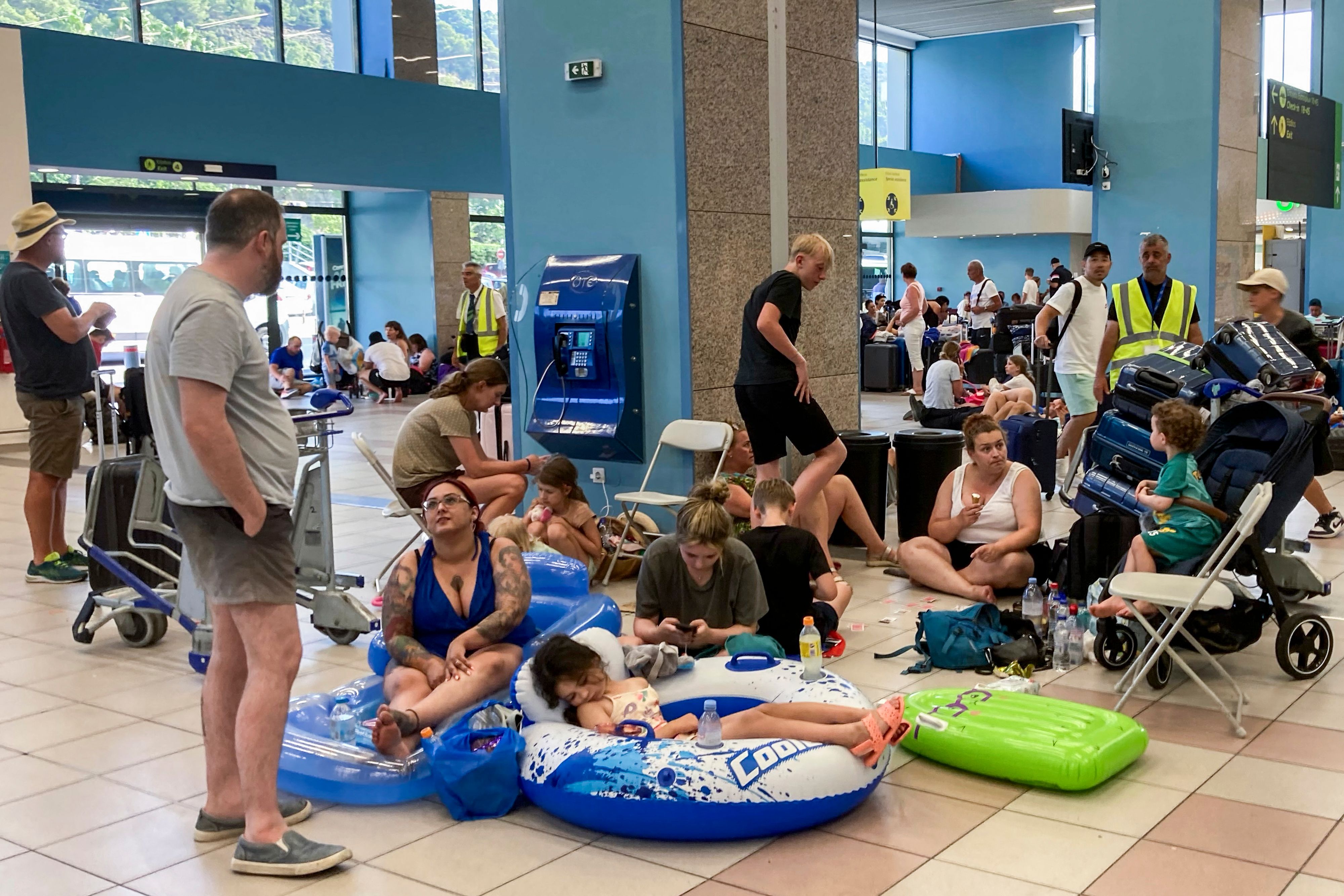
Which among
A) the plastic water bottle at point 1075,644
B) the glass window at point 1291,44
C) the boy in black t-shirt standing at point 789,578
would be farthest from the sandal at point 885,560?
the glass window at point 1291,44

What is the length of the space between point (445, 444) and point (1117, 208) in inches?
288

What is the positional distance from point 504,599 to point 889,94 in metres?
27.1

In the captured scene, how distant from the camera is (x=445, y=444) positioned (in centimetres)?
646

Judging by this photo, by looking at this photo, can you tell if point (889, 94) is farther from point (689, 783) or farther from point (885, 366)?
point (689, 783)

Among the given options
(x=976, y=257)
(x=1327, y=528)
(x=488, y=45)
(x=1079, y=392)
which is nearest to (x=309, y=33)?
(x=488, y=45)

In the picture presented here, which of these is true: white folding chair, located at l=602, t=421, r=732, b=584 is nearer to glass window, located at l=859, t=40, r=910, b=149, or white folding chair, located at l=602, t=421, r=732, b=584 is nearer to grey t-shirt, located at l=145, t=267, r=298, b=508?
grey t-shirt, located at l=145, t=267, r=298, b=508

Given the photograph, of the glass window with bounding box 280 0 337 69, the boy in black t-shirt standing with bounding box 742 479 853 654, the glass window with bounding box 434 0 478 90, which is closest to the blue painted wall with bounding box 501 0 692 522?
the boy in black t-shirt standing with bounding box 742 479 853 654

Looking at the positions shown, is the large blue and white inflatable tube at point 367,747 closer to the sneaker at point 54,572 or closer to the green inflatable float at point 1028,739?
the green inflatable float at point 1028,739

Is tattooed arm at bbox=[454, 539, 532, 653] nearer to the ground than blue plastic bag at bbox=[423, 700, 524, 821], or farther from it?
farther from it

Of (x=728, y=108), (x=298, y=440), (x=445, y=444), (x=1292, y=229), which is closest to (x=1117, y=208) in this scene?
(x=728, y=108)

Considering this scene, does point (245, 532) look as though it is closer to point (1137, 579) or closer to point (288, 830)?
point (288, 830)

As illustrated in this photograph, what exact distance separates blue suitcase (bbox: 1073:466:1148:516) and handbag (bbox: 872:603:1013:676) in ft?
3.07

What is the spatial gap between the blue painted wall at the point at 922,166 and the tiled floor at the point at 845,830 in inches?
888

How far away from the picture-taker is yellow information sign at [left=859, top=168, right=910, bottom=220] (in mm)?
21141
